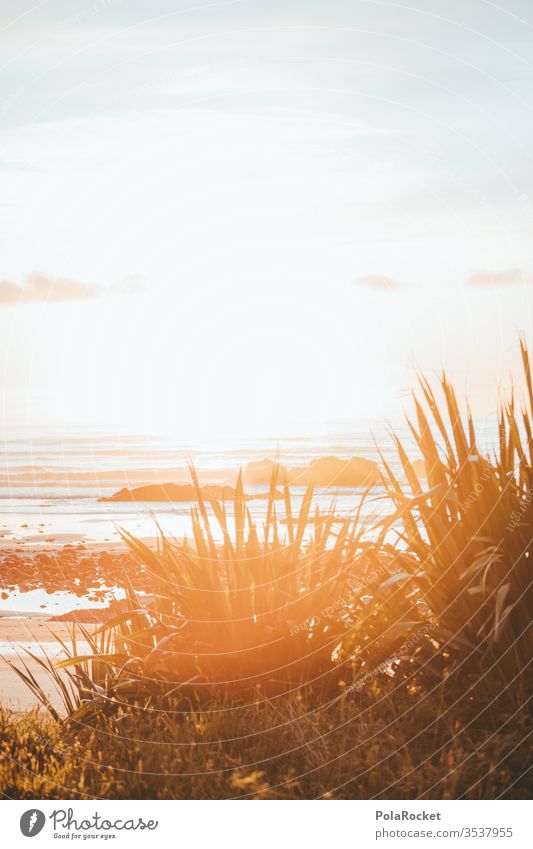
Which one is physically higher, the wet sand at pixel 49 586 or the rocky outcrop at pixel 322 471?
the rocky outcrop at pixel 322 471

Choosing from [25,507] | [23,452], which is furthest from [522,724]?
[23,452]

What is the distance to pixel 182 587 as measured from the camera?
422 cm

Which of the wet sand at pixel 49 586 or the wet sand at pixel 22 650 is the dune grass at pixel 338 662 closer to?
the wet sand at pixel 22 650

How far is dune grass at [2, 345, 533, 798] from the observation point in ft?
12.1

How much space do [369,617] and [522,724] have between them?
0.81 metres

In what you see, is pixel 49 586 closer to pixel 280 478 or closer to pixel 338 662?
pixel 280 478

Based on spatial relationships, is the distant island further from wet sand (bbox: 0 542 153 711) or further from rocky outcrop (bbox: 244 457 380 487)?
wet sand (bbox: 0 542 153 711)

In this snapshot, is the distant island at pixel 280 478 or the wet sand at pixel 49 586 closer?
the wet sand at pixel 49 586

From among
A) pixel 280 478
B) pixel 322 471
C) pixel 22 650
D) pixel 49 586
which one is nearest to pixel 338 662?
pixel 22 650

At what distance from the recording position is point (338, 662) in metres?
4.14

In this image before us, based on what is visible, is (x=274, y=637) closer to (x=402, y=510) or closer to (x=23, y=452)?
(x=402, y=510)

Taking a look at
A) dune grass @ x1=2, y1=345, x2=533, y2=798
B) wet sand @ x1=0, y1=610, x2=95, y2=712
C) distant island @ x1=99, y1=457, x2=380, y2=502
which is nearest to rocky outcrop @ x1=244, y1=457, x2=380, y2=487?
distant island @ x1=99, y1=457, x2=380, y2=502

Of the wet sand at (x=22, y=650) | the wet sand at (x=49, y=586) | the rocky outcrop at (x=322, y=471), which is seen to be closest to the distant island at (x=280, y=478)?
the rocky outcrop at (x=322, y=471)

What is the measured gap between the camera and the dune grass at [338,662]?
12.1ft
